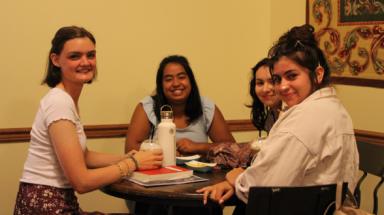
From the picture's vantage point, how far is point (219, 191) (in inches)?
58.3

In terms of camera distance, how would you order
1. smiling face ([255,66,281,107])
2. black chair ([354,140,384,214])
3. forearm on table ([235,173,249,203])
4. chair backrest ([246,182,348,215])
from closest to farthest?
chair backrest ([246,182,348,215]) → forearm on table ([235,173,249,203]) → black chair ([354,140,384,214]) → smiling face ([255,66,281,107])

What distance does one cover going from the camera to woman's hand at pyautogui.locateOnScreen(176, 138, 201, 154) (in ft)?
7.33

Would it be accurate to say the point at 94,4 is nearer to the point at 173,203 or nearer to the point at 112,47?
the point at 112,47

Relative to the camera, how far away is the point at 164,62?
262 centimetres

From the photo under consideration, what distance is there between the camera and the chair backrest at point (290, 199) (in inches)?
47.3

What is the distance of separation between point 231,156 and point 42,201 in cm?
90

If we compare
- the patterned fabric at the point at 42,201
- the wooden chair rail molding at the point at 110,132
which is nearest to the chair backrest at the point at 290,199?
the patterned fabric at the point at 42,201

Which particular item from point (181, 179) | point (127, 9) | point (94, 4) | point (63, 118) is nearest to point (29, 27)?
point (94, 4)

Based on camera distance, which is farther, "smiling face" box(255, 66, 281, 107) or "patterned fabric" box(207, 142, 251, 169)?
"smiling face" box(255, 66, 281, 107)

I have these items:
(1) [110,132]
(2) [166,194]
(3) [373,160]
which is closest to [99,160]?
(2) [166,194]

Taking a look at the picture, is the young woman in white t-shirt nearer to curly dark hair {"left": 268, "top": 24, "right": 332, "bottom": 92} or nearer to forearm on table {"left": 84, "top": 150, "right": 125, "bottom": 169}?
forearm on table {"left": 84, "top": 150, "right": 125, "bottom": 169}

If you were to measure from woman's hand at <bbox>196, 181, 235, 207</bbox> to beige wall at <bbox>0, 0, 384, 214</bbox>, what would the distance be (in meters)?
1.40

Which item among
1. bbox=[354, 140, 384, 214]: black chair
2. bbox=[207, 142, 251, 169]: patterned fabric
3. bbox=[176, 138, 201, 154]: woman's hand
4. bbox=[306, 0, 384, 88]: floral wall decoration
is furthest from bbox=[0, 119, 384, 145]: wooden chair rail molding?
bbox=[207, 142, 251, 169]: patterned fabric

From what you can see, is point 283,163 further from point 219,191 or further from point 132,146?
point 132,146
